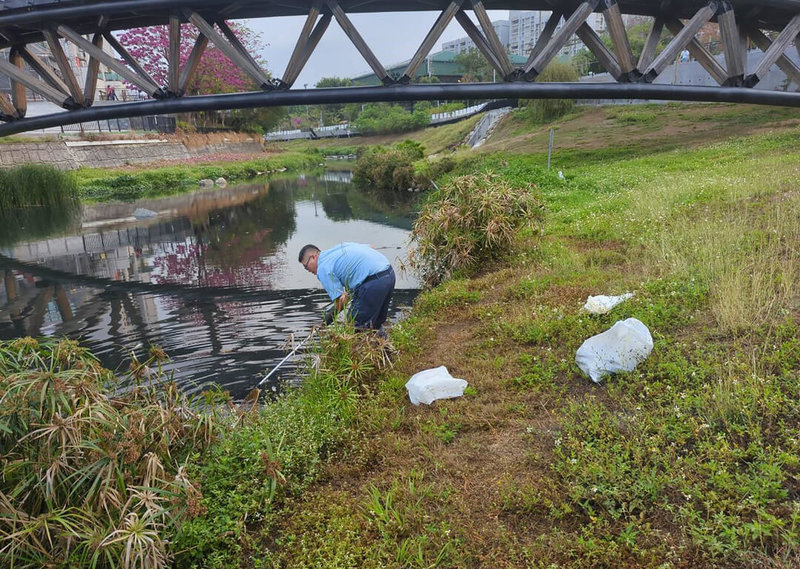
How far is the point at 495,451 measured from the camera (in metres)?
3.36

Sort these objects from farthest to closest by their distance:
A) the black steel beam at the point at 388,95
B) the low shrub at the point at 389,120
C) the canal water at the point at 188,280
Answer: the low shrub at the point at 389,120
the black steel beam at the point at 388,95
the canal water at the point at 188,280

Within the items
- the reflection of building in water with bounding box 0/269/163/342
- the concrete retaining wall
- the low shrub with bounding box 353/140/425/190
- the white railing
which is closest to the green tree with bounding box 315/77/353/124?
the white railing

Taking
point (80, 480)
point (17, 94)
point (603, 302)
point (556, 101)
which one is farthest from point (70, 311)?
point (556, 101)

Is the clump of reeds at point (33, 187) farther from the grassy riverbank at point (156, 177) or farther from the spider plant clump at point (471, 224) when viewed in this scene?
the spider plant clump at point (471, 224)

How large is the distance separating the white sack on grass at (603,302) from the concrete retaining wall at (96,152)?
30.0 metres

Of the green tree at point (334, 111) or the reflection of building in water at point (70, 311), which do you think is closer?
the reflection of building in water at point (70, 311)

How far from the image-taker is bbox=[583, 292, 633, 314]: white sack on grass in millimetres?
4766

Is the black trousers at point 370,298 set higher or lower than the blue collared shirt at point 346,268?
lower

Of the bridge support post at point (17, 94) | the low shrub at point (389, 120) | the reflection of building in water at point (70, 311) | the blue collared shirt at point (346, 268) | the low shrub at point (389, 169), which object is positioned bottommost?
the reflection of building in water at point (70, 311)

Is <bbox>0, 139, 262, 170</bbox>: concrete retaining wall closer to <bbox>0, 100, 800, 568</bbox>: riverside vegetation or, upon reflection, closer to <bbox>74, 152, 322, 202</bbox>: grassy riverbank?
<bbox>74, 152, 322, 202</bbox>: grassy riverbank

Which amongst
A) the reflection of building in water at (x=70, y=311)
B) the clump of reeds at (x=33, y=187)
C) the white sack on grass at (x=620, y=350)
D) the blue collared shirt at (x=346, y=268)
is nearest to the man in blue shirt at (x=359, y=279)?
the blue collared shirt at (x=346, y=268)

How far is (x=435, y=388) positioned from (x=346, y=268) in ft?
7.39

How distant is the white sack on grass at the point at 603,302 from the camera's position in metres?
4.77

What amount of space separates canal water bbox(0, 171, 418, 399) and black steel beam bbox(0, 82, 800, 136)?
343 cm
